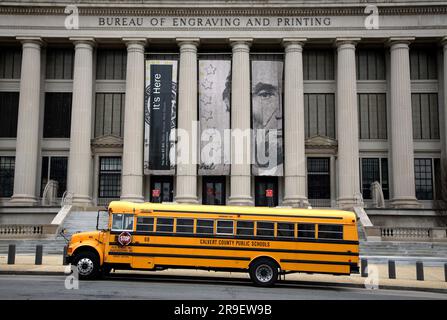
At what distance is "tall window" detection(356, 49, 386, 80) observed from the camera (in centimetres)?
4344

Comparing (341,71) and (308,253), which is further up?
(341,71)

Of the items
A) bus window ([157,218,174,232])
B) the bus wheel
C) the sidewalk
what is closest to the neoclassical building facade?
the sidewalk

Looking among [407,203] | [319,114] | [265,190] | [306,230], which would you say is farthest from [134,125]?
[306,230]

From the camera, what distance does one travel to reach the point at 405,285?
19969mm

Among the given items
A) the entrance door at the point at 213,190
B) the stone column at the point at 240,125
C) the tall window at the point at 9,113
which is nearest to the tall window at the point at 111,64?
the tall window at the point at 9,113

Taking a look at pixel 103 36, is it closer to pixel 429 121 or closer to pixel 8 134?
pixel 8 134

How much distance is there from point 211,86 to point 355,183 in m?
13.3

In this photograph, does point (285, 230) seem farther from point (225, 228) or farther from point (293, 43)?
point (293, 43)

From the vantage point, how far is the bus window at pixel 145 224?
1967 centimetres

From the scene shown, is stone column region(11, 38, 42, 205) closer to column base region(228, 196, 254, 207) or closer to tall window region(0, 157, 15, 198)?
tall window region(0, 157, 15, 198)

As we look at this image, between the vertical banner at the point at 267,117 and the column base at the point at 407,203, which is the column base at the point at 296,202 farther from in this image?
the column base at the point at 407,203

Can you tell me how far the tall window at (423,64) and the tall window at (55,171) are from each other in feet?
94.6

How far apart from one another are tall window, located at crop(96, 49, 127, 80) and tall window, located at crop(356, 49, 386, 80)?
19.1 metres
